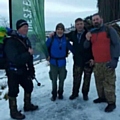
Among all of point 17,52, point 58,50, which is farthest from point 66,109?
point 17,52

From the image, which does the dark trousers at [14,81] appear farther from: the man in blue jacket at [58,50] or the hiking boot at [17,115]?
the man in blue jacket at [58,50]

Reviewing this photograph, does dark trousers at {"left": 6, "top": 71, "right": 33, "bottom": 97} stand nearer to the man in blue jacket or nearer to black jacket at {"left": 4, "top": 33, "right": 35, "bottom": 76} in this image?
black jacket at {"left": 4, "top": 33, "right": 35, "bottom": 76}

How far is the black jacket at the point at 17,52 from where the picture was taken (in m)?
4.57

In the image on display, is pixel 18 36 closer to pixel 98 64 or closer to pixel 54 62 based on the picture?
pixel 54 62

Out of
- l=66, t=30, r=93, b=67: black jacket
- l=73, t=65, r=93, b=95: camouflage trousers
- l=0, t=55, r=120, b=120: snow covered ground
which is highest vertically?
l=66, t=30, r=93, b=67: black jacket

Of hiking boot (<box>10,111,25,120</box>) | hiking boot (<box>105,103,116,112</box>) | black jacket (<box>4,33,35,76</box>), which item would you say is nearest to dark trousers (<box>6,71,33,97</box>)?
black jacket (<box>4,33,35,76</box>)

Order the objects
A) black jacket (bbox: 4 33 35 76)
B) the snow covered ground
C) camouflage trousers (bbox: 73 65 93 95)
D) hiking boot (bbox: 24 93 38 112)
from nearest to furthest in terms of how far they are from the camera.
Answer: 1. black jacket (bbox: 4 33 35 76)
2. the snow covered ground
3. hiking boot (bbox: 24 93 38 112)
4. camouflage trousers (bbox: 73 65 93 95)

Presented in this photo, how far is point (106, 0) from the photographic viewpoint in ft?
61.1

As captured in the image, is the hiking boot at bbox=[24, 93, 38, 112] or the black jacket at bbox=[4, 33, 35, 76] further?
the hiking boot at bbox=[24, 93, 38, 112]

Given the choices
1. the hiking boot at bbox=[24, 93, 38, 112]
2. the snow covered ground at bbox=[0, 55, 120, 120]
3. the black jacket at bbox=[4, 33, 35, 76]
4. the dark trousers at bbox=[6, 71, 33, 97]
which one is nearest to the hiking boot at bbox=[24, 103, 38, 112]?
the hiking boot at bbox=[24, 93, 38, 112]

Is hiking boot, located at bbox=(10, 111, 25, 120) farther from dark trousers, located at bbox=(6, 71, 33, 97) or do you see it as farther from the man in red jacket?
the man in red jacket

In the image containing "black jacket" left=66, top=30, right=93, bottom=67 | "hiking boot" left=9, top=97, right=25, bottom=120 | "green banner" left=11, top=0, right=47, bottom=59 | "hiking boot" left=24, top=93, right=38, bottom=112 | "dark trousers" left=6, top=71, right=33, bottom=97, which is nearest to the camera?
"dark trousers" left=6, top=71, right=33, bottom=97

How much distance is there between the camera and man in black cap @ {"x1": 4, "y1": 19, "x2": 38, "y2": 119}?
181 inches

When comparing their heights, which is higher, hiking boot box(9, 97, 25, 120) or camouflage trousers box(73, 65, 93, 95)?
camouflage trousers box(73, 65, 93, 95)
